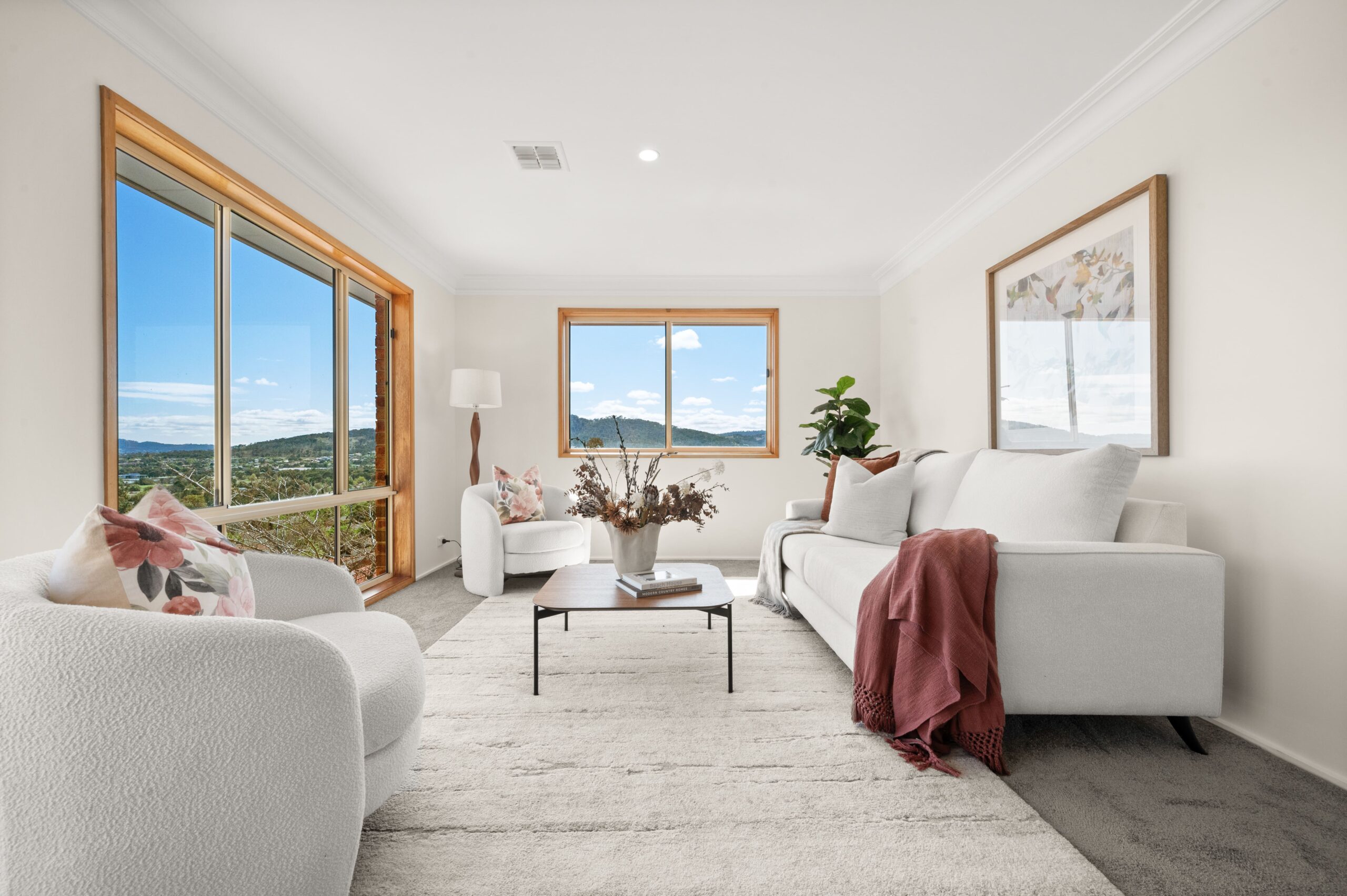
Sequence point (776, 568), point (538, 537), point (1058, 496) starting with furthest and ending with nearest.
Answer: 1. point (538, 537)
2. point (776, 568)
3. point (1058, 496)

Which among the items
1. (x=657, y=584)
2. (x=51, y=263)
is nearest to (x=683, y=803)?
(x=657, y=584)

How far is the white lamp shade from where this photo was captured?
4.79m

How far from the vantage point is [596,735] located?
2.06 meters

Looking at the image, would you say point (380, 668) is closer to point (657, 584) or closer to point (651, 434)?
point (657, 584)

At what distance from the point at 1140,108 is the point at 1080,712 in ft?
7.68

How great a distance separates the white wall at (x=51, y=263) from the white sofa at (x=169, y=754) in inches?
36.2

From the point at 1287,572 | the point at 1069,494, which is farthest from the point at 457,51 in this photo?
the point at 1287,572

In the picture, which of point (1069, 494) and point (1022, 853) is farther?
point (1069, 494)

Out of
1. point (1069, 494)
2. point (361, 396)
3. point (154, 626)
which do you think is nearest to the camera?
point (154, 626)

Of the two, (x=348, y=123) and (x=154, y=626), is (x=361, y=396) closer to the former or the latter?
(x=348, y=123)

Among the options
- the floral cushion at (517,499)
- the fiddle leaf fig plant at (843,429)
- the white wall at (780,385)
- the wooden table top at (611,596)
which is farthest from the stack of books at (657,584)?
the white wall at (780,385)

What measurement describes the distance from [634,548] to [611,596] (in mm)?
289

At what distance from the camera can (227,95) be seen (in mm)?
2547

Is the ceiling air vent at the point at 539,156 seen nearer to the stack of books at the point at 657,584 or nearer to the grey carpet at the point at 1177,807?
the stack of books at the point at 657,584
